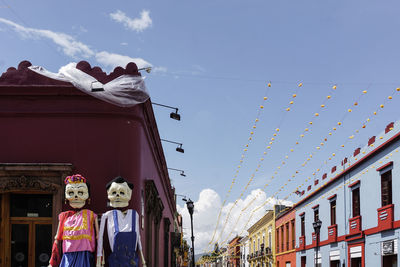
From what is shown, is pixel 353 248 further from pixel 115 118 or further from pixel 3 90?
pixel 3 90

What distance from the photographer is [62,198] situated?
8.05 metres

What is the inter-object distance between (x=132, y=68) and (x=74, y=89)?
1.07 m

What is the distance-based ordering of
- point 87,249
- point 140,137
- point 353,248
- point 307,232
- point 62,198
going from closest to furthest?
point 87,249 < point 62,198 < point 140,137 < point 353,248 < point 307,232

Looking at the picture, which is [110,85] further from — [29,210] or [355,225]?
[355,225]

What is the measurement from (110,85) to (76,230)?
8.15 ft

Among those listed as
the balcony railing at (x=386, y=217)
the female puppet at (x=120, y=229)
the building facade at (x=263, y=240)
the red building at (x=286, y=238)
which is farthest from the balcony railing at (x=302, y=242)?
the female puppet at (x=120, y=229)

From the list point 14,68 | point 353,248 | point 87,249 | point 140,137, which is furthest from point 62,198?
point 353,248

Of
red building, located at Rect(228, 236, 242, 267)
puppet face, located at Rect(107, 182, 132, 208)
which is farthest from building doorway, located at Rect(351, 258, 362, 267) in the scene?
red building, located at Rect(228, 236, 242, 267)

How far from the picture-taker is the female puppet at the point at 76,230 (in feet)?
23.8

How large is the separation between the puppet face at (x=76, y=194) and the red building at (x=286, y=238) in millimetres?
21785

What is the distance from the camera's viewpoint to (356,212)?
58.9ft

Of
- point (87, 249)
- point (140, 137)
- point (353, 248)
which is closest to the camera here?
point (87, 249)

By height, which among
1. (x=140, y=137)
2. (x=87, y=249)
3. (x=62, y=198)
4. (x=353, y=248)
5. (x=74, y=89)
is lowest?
(x=353, y=248)

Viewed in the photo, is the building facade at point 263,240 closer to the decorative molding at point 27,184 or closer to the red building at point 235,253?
the red building at point 235,253
